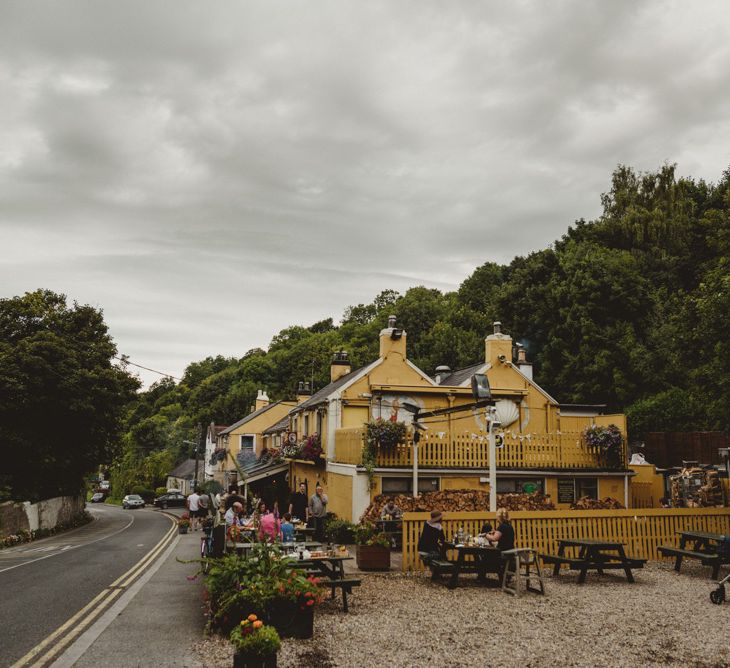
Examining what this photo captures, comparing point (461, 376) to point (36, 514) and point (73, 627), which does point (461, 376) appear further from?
point (36, 514)

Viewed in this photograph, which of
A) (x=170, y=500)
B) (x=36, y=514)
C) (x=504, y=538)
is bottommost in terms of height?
(x=170, y=500)

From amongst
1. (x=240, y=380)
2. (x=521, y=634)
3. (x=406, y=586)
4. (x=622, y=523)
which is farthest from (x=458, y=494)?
(x=240, y=380)

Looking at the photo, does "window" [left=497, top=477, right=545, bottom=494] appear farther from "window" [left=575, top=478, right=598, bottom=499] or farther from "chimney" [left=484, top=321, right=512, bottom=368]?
"chimney" [left=484, top=321, right=512, bottom=368]

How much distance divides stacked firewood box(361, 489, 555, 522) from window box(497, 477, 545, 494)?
556mm

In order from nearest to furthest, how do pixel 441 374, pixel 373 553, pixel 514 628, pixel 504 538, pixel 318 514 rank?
pixel 514 628 → pixel 504 538 → pixel 373 553 → pixel 318 514 → pixel 441 374

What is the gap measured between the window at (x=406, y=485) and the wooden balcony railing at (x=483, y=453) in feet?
1.84

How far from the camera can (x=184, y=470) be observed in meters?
78.4

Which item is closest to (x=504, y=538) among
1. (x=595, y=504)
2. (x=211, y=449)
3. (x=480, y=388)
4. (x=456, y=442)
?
(x=480, y=388)

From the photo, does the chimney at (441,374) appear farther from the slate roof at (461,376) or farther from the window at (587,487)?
the window at (587,487)

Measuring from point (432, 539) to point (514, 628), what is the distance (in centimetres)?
393

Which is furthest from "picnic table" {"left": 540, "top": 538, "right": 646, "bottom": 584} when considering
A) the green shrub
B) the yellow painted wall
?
the green shrub

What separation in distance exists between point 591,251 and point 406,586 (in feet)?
119

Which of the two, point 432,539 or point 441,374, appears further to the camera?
point 441,374

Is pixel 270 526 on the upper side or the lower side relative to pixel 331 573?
upper
